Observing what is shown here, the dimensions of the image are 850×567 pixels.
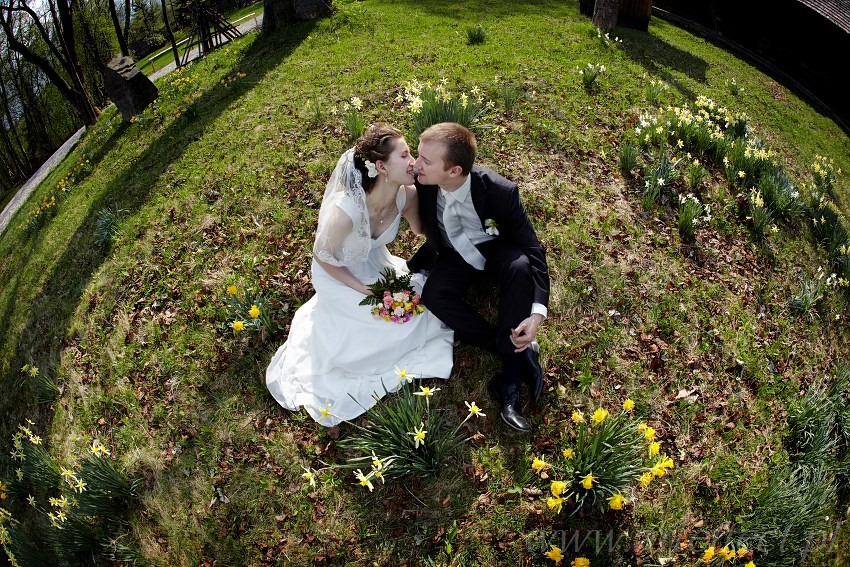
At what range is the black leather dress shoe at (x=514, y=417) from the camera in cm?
357

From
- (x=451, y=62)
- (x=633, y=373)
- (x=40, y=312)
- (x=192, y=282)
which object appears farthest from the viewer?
(x=451, y=62)

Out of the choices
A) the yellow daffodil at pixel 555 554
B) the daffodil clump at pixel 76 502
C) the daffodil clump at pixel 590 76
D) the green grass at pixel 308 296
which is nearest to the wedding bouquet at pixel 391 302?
the green grass at pixel 308 296

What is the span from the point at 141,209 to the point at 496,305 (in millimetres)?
4725

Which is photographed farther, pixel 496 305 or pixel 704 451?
pixel 496 305

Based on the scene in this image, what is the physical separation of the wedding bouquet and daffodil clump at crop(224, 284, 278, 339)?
3.44 ft

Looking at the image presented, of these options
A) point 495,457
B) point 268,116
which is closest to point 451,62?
point 268,116

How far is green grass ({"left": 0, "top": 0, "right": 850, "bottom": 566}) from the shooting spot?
11.3 feet

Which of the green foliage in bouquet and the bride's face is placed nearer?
the bride's face

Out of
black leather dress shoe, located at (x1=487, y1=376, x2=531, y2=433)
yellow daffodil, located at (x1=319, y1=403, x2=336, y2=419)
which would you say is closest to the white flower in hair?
yellow daffodil, located at (x1=319, y1=403, x2=336, y2=419)

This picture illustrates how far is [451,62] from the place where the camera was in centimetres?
819

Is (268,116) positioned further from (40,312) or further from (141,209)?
(40,312)

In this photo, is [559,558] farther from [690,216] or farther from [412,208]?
[690,216]

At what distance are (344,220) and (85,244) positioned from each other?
4671mm

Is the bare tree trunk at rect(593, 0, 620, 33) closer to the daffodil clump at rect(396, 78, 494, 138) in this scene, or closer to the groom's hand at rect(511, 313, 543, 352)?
the daffodil clump at rect(396, 78, 494, 138)
